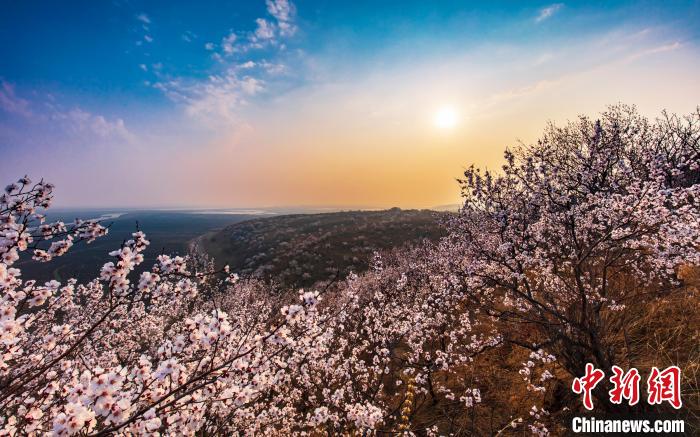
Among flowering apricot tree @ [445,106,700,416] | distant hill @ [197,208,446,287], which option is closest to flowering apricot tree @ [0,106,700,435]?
flowering apricot tree @ [445,106,700,416]

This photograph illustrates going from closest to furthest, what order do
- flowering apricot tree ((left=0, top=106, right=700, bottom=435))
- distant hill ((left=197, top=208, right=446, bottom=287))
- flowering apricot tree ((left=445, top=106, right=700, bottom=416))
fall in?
flowering apricot tree ((left=0, top=106, right=700, bottom=435)) → flowering apricot tree ((left=445, top=106, right=700, bottom=416)) → distant hill ((left=197, top=208, right=446, bottom=287))

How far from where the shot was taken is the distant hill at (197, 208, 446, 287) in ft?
177

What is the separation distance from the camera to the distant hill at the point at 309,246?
177ft

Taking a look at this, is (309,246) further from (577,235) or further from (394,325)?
(577,235)

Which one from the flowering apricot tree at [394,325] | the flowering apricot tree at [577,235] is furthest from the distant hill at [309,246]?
the flowering apricot tree at [577,235]

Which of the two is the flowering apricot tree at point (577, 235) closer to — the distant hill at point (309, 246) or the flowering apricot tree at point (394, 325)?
the flowering apricot tree at point (394, 325)

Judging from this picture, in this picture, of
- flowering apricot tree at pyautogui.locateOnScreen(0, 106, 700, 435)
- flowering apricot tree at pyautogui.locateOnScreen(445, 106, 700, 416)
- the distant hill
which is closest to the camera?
flowering apricot tree at pyautogui.locateOnScreen(0, 106, 700, 435)

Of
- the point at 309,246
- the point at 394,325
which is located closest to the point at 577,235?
the point at 394,325

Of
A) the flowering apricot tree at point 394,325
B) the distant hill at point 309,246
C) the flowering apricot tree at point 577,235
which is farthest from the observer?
the distant hill at point 309,246

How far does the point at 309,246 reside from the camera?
65938mm

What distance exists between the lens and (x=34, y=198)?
16.3 ft

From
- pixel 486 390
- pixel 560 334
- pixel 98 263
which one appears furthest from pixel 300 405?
pixel 98 263

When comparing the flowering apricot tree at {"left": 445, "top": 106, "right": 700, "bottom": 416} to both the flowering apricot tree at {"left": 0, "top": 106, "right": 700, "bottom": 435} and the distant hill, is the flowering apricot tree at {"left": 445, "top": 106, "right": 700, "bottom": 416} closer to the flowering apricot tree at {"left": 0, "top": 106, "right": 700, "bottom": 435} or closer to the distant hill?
the flowering apricot tree at {"left": 0, "top": 106, "right": 700, "bottom": 435}

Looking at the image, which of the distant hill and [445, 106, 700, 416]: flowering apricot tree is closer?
[445, 106, 700, 416]: flowering apricot tree
